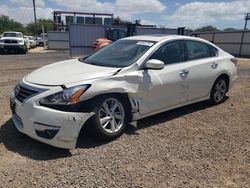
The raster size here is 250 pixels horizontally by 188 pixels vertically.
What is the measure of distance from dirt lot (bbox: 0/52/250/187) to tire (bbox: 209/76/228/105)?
1045mm

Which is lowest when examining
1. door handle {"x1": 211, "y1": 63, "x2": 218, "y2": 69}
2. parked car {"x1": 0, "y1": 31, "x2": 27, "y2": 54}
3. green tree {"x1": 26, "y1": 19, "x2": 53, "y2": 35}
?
green tree {"x1": 26, "y1": 19, "x2": 53, "y2": 35}

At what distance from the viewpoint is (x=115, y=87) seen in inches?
158

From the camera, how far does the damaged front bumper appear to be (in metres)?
3.50

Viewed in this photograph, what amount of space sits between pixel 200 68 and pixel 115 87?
218cm

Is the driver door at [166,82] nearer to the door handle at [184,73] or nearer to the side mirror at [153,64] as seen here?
the door handle at [184,73]

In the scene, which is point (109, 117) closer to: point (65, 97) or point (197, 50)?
point (65, 97)

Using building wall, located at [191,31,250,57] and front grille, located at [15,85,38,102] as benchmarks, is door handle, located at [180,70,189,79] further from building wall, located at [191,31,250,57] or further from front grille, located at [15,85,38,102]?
building wall, located at [191,31,250,57]

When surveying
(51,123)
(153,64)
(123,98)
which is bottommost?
(51,123)

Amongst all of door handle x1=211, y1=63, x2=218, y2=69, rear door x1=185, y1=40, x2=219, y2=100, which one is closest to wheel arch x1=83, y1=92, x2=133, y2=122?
rear door x1=185, y1=40, x2=219, y2=100

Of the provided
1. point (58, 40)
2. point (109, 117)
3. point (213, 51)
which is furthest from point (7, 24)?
point (109, 117)

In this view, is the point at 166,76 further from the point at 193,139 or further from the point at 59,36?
A: the point at 59,36

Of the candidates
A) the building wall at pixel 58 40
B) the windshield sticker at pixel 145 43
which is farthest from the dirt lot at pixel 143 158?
the building wall at pixel 58 40

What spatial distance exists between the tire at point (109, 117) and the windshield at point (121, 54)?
0.68 m

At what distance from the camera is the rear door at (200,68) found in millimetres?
5254
